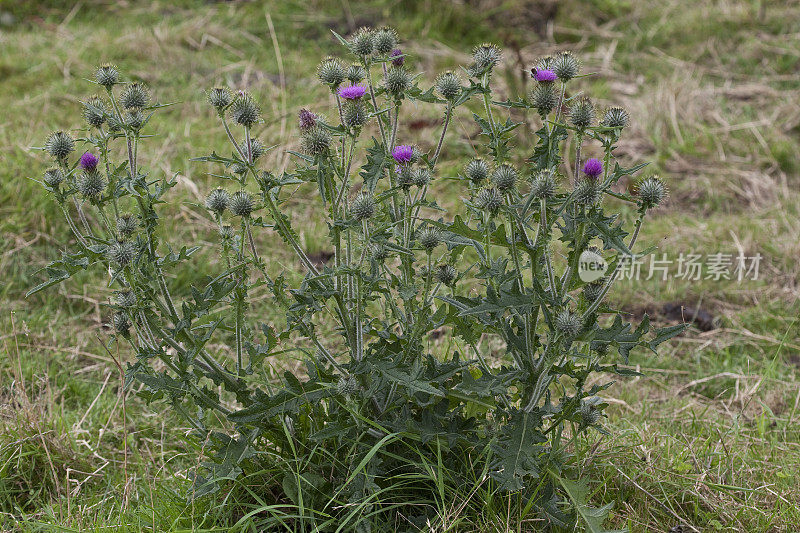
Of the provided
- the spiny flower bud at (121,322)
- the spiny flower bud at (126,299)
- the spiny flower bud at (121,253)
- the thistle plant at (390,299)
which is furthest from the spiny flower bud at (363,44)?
the spiny flower bud at (121,322)

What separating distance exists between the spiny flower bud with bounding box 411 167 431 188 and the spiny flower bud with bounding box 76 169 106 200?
0.94 m

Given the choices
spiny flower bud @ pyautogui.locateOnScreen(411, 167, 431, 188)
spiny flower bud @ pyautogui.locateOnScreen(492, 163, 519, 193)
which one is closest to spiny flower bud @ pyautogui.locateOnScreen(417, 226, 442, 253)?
spiny flower bud @ pyautogui.locateOnScreen(411, 167, 431, 188)

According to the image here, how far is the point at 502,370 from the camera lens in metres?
2.39

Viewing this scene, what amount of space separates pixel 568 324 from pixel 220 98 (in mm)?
1221

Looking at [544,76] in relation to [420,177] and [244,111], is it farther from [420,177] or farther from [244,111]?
[244,111]

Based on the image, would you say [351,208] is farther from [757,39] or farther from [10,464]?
[757,39]

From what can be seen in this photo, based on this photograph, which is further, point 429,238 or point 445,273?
point 445,273

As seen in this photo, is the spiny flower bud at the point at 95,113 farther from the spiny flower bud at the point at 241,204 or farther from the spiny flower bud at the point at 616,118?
the spiny flower bud at the point at 616,118

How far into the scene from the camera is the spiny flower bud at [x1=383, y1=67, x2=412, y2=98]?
230cm

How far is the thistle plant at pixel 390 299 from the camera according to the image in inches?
87.5

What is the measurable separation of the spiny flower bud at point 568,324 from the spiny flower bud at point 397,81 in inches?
31.0

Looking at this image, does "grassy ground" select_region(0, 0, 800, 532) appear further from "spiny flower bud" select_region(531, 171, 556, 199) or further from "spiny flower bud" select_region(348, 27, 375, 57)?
"spiny flower bud" select_region(531, 171, 556, 199)

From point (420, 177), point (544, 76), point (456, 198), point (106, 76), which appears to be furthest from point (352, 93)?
point (456, 198)

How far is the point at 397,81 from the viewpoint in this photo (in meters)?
2.30
